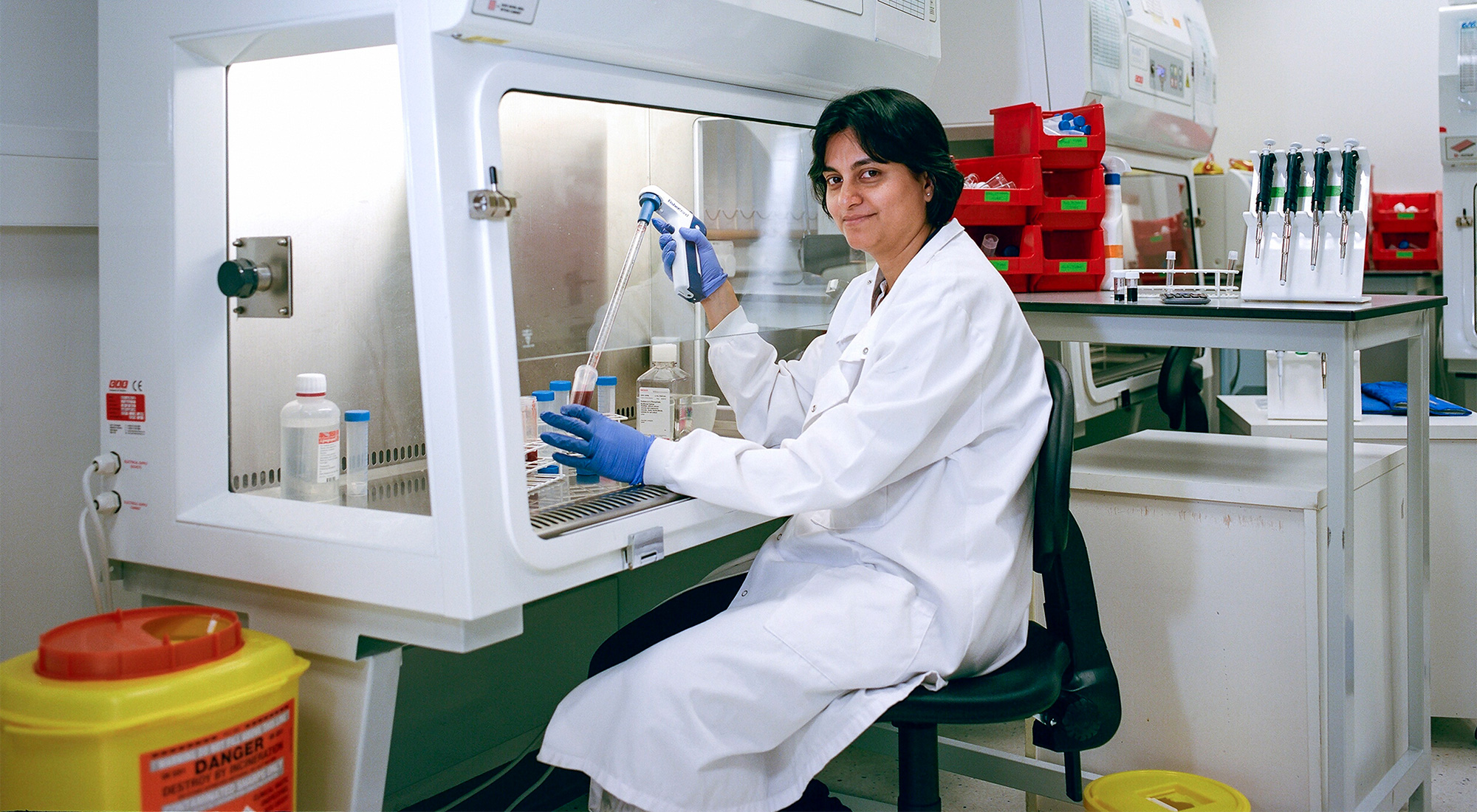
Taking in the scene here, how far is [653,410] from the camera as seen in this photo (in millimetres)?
2080

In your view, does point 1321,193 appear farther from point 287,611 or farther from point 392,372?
point 287,611

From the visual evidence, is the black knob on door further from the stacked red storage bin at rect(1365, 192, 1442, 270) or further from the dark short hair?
the stacked red storage bin at rect(1365, 192, 1442, 270)

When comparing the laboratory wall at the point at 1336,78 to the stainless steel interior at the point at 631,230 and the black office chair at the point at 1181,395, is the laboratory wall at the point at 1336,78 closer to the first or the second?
the black office chair at the point at 1181,395

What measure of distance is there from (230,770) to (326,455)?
18.5 inches

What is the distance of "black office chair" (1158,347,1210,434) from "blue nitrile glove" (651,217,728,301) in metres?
1.88

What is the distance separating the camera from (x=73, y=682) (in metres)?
1.18

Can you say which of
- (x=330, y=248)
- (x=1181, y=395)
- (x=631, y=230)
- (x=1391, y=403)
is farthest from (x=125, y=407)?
(x=1181, y=395)

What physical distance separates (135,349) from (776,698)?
1.00 m

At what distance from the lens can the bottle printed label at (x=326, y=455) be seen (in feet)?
5.12

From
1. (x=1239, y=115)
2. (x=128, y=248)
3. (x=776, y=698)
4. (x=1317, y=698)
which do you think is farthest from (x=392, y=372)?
(x=1239, y=115)

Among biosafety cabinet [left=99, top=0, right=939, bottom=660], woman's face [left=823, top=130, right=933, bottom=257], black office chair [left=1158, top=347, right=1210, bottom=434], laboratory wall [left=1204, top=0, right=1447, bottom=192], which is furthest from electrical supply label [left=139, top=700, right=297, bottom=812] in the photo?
laboratory wall [left=1204, top=0, right=1447, bottom=192]

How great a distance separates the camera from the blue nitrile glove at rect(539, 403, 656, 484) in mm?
1584

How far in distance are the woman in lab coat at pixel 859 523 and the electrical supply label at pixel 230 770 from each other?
1.06ft

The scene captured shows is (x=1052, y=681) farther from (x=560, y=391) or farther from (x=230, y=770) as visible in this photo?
(x=230, y=770)
